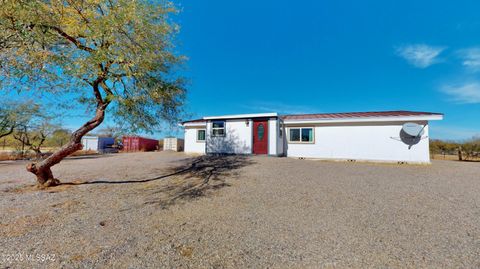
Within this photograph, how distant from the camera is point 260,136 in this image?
478 inches

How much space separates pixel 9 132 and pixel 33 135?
1172 mm

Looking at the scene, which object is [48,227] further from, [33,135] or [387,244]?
[33,135]

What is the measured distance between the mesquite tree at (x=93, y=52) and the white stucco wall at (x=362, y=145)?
376 inches

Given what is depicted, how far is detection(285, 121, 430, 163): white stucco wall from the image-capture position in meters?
10.6

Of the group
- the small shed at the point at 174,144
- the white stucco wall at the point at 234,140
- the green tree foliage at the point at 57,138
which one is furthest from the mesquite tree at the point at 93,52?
the small shed at the point at 174,144

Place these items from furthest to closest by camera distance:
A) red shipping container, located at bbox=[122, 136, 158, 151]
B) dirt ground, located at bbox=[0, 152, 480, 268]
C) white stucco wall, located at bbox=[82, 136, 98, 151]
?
white stucco wall, located at bbox=[82, 136, 98, 151], red shipping container, located at bbox=[122, 136, 158, 151], dirt ground, located at bbox=[0, 152, 480, 268]

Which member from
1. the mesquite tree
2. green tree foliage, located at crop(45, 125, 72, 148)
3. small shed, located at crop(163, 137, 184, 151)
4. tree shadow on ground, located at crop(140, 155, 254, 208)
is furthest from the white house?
green tree foliage, located at crop(45, 125, 72, 148)

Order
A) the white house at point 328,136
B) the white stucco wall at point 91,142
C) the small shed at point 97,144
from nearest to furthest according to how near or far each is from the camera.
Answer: the white house at point 328,136, the small shed at point 97,144, the white stucco wall at point 91,142

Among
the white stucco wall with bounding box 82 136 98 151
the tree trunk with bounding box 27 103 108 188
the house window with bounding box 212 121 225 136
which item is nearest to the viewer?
the tree trunk with bounding box 27 103 108 188

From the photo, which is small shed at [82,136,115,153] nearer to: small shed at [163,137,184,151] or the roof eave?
small shed at [163,137,184,151]

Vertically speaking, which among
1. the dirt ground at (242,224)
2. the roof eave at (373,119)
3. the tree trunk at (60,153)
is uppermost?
the roof eave at (373,119)

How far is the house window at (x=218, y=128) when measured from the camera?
13.1 meters

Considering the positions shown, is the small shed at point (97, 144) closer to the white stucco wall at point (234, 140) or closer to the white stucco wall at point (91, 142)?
the white stucco wall at point (91, 142)

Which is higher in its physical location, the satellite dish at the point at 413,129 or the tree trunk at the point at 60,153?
the satellite dish at the point at 413,129
